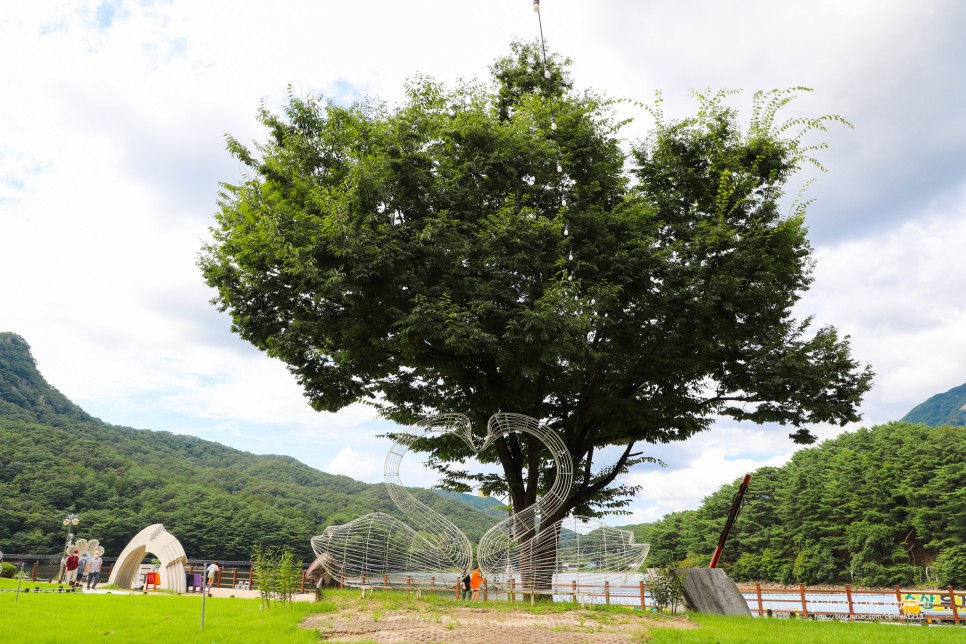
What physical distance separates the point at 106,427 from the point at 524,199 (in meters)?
84.2

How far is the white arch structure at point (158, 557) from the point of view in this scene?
24.2 meters

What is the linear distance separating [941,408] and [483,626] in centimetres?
18373

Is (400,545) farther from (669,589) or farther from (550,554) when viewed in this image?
(669,589)

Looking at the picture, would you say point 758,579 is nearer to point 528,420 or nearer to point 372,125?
point 528,420

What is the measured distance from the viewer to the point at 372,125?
1534 centimetres

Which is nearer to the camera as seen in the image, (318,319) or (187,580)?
(318,319)

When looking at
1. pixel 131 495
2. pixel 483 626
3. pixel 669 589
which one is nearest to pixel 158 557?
pixel 483 626

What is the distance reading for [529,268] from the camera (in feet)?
46.1

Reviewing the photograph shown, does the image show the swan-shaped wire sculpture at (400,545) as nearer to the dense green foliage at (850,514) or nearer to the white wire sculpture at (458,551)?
the white wire sculpture at (458,551)

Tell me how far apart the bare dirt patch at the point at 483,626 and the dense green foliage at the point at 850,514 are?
3974cm

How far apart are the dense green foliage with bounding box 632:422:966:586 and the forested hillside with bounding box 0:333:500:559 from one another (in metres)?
24.8

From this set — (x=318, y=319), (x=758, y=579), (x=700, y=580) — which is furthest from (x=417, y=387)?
(x=758, y=579)

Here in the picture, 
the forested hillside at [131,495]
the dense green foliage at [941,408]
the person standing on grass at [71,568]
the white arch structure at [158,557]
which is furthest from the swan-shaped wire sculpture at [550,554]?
the dense green foliage at [941,408]

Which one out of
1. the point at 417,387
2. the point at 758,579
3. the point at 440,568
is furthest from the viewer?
the point at 758,579
